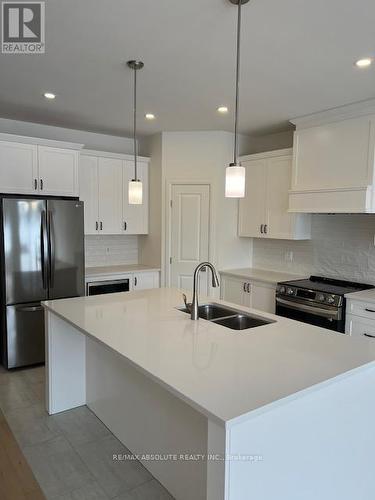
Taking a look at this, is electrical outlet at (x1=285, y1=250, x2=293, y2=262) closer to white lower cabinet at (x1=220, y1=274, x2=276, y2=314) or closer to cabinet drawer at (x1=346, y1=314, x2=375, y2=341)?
white lower cabinet at (x1=220, y1=274, x2=276, y2=314)

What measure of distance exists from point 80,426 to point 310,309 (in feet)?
7.45

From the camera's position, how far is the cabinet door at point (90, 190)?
435 centimetres

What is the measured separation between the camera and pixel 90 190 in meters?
4.42

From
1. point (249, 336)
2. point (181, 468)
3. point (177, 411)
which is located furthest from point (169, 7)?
point (181, 468)

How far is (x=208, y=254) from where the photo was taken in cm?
456

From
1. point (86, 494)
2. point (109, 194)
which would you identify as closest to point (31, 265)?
point (109, 194)

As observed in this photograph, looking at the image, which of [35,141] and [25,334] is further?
[35,141]

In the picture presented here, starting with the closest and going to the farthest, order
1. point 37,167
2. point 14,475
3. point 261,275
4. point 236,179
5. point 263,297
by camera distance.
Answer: point 236,179, point 14,475, point 37,167, point 263,297, point 261,275

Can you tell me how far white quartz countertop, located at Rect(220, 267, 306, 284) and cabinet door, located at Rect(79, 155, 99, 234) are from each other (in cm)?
174

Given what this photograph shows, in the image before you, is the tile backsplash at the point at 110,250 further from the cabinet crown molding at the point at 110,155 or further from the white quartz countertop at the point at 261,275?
the white quartz countertop at the point at 261,275

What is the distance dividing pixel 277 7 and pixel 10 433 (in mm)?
3165

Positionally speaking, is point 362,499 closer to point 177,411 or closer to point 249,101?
point 177,411

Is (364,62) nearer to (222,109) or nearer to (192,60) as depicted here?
(192,60)

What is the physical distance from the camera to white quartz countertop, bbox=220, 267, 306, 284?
4.12 meters
